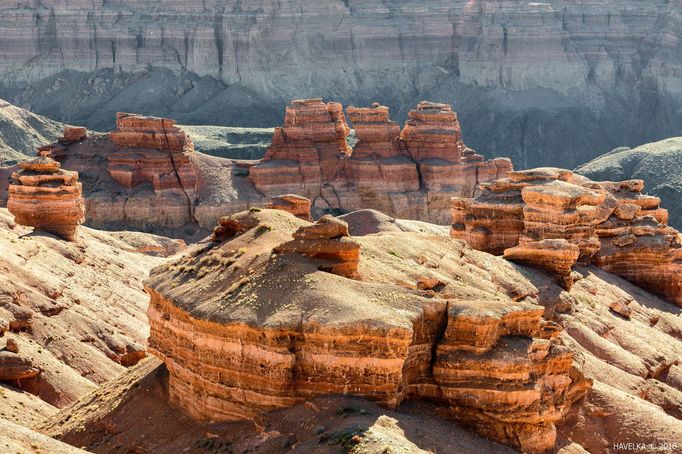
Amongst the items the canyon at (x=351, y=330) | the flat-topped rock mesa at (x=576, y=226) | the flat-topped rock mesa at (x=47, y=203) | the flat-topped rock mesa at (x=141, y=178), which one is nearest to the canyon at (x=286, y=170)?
the flat-topped rock mesa at (x=141, y=178)

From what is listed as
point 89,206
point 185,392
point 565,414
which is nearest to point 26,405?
point 185,392

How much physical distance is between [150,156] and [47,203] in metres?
28.4

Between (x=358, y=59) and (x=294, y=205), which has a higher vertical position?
(x=294, y=205)

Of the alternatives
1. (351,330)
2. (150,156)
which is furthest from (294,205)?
(150,156)

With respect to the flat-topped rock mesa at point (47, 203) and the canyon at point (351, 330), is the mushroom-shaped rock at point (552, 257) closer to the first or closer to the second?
the canyon at point (351, 330)

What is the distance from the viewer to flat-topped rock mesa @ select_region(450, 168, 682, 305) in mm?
39219

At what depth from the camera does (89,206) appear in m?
71.9

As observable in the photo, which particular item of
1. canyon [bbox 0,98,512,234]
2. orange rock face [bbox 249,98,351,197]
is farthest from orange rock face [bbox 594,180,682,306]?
orange rock face [bbox 249,98,351,197]

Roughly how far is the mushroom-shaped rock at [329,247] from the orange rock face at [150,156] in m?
51.5

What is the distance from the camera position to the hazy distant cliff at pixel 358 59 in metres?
147

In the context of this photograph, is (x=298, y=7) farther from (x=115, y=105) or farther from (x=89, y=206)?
(x=89, y=206)

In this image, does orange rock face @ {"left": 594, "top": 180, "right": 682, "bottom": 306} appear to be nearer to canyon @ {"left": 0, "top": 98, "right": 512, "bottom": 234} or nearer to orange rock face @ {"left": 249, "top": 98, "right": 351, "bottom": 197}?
canyon @ {"left": 0, "top": 98, "right": 512, "bottom": 234}

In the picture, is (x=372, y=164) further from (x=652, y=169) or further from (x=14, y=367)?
(x=14, y=367)

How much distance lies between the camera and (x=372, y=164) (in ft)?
260
